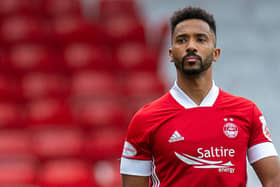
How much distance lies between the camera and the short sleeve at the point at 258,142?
231 cm

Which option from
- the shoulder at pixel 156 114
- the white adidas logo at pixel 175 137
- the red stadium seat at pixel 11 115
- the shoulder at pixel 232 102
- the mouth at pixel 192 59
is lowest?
the red stadium seat at pixel 11 115

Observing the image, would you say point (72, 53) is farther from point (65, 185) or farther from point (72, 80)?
point (65, 185)

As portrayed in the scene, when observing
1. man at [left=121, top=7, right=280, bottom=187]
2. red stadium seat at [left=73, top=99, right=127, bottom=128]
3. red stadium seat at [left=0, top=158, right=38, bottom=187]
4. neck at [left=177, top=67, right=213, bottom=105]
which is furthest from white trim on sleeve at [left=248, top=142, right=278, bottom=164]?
red stadium seat at [left=73, top=99, right=127, bottom=128]

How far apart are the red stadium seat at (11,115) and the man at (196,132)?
19.7 feet

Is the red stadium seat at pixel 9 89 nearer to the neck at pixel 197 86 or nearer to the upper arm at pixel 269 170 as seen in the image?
the neck at pixel 197 86

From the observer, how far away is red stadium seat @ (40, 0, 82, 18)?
907cm

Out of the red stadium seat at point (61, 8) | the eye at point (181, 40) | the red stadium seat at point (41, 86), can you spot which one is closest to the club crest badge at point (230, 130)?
the eye at point (181, 40)

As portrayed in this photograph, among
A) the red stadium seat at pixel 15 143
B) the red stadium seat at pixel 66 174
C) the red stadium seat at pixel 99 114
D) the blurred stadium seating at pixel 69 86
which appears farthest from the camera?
the red stadium seat at pixel 99 114

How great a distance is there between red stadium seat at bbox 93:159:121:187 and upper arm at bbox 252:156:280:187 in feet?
14.7

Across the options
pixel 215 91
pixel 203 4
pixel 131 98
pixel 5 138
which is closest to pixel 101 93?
pixel 131 98

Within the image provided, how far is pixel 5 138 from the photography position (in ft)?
26.1

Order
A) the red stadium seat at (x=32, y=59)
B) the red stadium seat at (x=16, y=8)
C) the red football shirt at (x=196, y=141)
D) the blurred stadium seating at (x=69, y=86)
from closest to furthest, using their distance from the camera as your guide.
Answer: the red football shirt at (x=196, y=141)
the blurred stadium seating at (x=69, y=86)
the red stadium seat at (x=32, y=59)
the red stadium seat at (x=16, y=8)

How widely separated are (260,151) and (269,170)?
73 millimetres

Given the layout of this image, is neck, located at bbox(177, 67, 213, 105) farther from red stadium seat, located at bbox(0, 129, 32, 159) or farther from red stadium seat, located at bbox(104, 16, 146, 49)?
red stadium seat, located at bbox(104, 16, 146, 49)
